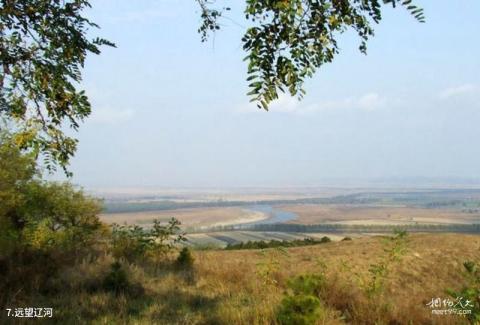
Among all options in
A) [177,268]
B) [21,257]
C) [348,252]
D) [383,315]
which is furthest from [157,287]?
[348,252]

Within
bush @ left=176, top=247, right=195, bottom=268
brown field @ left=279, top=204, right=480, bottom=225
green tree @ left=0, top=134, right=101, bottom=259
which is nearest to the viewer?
bush @ left=176, top=247, right=195, bottom=268

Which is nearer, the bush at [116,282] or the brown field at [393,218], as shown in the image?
the bush at [116,282]

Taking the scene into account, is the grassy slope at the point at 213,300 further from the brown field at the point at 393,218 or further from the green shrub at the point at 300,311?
the brown field at the point at 393,218

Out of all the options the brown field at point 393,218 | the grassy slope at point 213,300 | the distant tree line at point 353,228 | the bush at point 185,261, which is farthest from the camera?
the brown field at point 393,218

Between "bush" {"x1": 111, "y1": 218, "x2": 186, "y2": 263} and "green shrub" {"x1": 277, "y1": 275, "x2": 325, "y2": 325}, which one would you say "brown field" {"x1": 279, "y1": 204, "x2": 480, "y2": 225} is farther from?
"green shrub" {"x1": 277, "y1": 275, "x2": 325, "y2": 325}

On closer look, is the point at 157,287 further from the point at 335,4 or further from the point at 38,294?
the point at 335,4

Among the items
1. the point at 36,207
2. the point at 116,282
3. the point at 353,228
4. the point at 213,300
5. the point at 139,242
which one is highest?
the point at 36,207

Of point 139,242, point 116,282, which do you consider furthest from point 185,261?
point 116,282

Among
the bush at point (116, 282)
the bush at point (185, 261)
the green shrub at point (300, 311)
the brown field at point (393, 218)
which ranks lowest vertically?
the brown field at point (393, 218)

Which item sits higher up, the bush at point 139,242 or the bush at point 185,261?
the bush at point 139,242

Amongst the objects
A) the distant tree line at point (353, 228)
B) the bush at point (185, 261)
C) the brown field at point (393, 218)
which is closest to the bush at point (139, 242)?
the bush at point (185, 261)

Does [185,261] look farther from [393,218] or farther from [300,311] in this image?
[393,218]

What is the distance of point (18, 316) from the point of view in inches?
279

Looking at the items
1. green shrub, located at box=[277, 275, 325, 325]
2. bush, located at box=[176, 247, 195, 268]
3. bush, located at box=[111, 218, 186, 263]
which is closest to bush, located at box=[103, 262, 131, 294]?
bush, located at box=[176, 247, 195, 268]
